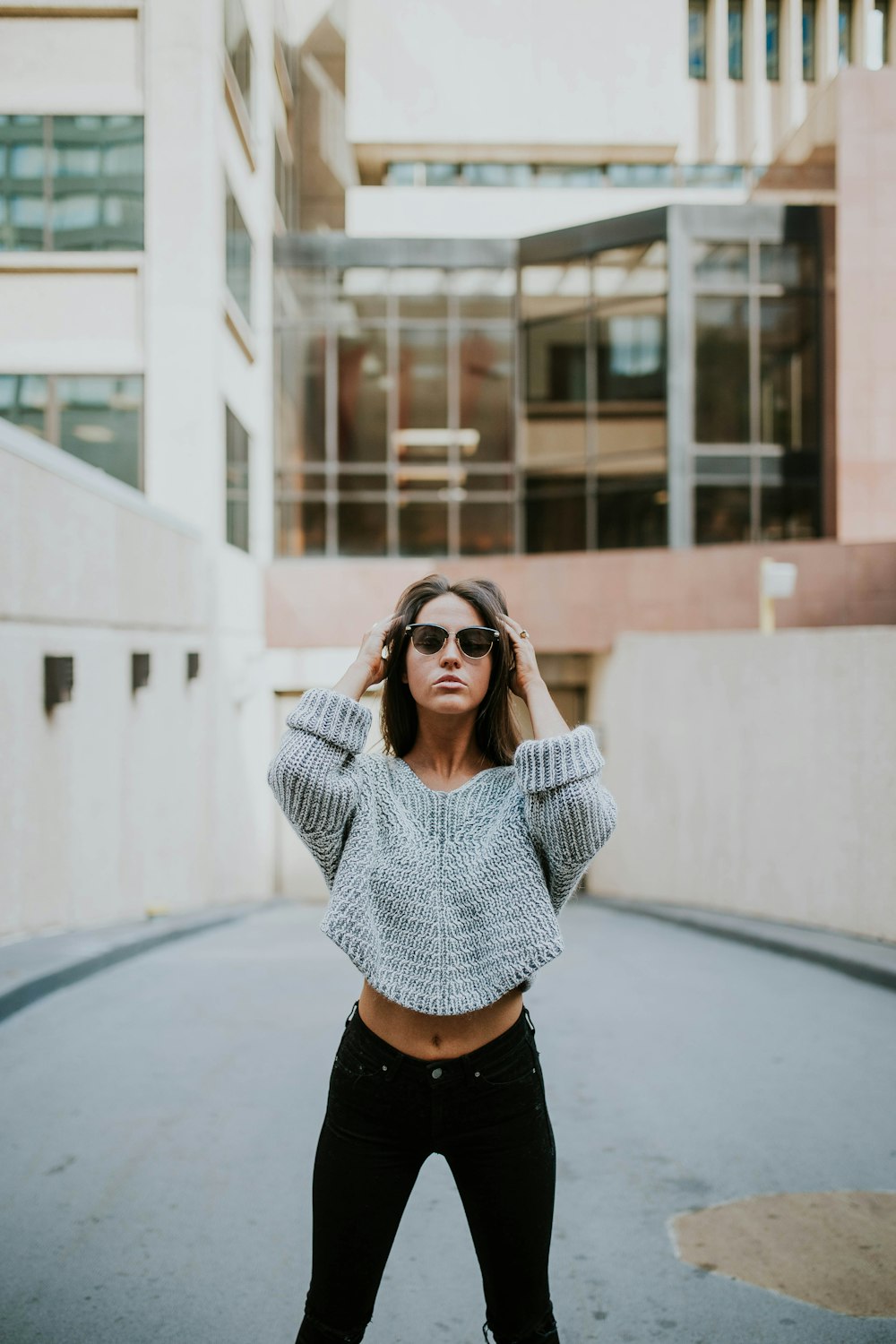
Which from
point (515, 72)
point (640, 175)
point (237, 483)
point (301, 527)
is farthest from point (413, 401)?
point (515, 72)

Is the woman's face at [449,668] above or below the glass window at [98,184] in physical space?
below

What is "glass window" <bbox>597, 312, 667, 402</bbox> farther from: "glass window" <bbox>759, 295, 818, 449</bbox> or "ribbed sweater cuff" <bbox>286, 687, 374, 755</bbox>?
"ribbed sweater cuff" <bbox>286, 687, 374, 755</bbox>

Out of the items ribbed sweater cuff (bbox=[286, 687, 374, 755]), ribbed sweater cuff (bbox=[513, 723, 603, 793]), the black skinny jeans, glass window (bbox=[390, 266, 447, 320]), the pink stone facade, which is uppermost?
glass window (bbox=[390, 266, 447, 320])

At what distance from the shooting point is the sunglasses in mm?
2238

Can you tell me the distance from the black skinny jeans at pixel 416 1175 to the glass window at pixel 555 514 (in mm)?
17747

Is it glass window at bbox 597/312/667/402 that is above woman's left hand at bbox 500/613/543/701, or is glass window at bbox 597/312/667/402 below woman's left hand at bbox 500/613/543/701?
above

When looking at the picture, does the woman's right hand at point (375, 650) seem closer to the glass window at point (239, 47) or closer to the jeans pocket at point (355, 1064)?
the jeans pocket at point (355, 1064)

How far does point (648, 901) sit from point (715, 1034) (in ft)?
20.5

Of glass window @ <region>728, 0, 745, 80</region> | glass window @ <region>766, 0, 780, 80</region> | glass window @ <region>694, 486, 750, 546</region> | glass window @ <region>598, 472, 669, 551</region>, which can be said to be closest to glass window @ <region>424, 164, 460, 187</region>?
glass window @ <region>598, 472, 669, 551</region>

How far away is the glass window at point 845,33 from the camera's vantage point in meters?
26.9

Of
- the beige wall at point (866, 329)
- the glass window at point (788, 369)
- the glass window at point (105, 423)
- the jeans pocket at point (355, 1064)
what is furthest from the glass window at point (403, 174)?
the jeans pocket at point (355, 1064)

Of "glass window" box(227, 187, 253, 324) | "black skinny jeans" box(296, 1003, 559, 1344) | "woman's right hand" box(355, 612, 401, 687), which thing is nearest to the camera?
"black skinny jeans" box(296, 1003, 559, 1344)

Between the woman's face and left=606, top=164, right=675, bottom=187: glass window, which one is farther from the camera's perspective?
left=606, top=164, right=675, bottom=187: glass window

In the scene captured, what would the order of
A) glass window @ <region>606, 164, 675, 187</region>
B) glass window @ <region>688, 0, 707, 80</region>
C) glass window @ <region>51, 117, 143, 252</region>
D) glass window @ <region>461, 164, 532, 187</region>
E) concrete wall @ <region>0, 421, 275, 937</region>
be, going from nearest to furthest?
1. concrete wall @ <region>0, 421, 275, 937</region>
2. glass window @ <region>51, 117, 143, 252</region>
3. glass window @ <region>461, 164, 532, 187</region>
4. glass window @ <region>606, 164, 675, 187</region>
5. glass window @ <region>688, 0, 707, 80</region>
